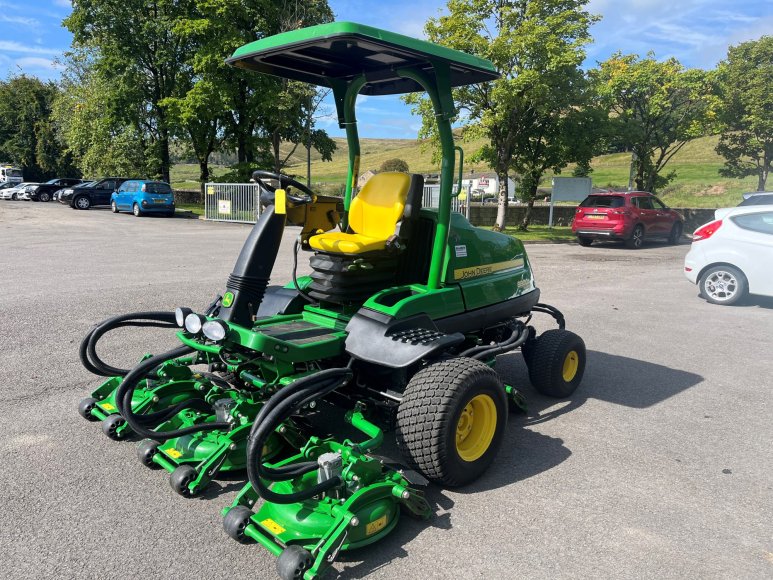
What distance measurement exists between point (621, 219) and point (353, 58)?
15215 millimetres

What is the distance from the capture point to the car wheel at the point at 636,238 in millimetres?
17812

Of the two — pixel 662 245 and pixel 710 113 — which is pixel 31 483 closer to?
pixel 662 245

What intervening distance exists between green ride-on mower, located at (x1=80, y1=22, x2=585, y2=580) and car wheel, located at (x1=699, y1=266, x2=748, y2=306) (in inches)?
233

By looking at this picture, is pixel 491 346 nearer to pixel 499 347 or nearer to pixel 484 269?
pixel 499 347

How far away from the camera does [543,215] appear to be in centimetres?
2755

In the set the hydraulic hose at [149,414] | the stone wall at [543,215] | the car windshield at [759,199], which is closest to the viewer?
the hydraulic hose at [149,414]

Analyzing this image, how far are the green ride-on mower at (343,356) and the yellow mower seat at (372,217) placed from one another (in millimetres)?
14

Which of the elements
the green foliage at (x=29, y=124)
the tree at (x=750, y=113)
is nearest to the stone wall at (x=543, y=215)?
the tree at (x=750, y=113)

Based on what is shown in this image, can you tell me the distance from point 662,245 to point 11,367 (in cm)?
1912

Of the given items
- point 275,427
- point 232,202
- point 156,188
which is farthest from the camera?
point 156,188

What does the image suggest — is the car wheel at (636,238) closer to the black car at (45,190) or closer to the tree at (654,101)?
the tree at (654,101)

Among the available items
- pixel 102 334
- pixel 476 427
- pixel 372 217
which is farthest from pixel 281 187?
pixel 476 427

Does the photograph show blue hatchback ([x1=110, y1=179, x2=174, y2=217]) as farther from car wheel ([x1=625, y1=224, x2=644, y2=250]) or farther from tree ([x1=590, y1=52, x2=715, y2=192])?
car wheel ([x1=625, y1=224, x2=644, y2=250])

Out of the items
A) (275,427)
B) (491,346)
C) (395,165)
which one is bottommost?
(275,427)
